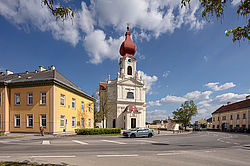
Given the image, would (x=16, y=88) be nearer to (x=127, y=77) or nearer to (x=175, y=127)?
(x=127, y=77)

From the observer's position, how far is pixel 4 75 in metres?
31.4

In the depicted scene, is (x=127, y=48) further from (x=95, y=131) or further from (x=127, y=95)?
(x=95, y=131)

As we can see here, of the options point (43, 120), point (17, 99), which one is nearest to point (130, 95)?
point (43, 120)

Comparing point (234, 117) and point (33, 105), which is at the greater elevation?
point (33, 105)

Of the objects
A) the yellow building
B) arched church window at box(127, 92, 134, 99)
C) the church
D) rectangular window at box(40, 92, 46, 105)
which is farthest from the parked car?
arched church window at box(127, 92, 134, 99)

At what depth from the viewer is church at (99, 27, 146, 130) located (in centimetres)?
4544

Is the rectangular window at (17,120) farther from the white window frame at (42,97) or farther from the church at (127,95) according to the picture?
the church at (127,95)

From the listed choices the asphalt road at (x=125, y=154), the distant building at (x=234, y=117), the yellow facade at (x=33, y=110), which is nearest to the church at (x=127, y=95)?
the yellow facade at (x=33, y=110)

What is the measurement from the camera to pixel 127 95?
49688mm

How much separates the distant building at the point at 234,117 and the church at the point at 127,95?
30.2 m

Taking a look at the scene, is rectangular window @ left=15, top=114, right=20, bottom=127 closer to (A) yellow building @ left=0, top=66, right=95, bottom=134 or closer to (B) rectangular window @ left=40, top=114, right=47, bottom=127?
(A) yellow building @ left=0, top=66, right=95, bottom=134

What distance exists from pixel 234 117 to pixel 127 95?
37426 millimetres

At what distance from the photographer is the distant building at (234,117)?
49.7 metres

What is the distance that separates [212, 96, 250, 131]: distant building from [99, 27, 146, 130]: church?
99.1ft
